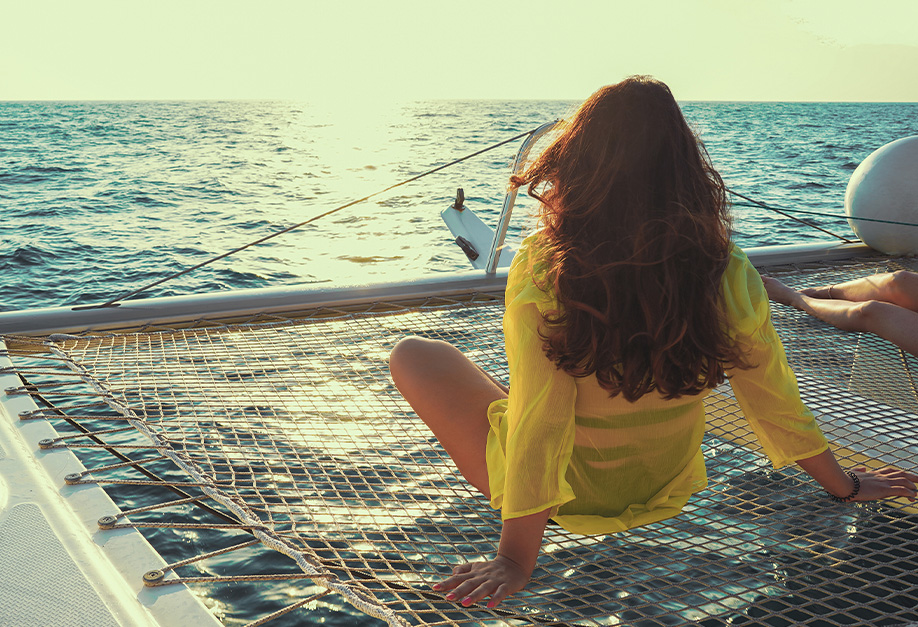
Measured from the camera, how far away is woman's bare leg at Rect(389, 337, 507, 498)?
1304 mm

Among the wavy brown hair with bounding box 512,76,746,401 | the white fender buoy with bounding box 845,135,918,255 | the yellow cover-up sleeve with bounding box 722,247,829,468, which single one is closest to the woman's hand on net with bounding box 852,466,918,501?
the yellow cover-up sleeve with bounding box 722,247,829,468

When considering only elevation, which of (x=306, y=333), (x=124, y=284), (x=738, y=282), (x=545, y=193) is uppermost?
(x=545, y=193)

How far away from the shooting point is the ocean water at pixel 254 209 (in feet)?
20.6

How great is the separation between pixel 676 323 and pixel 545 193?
0.27 meters

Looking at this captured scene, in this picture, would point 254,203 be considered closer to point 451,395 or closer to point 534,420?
point 451,395

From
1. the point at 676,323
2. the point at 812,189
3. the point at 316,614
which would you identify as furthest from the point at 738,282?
the point at 812,189

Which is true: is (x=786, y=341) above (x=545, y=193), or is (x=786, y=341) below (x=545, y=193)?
below

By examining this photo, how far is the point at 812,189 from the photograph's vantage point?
12320mm

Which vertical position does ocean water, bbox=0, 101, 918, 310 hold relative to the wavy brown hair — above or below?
below

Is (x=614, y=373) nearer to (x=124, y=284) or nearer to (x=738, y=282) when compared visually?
(x=738, y=282)

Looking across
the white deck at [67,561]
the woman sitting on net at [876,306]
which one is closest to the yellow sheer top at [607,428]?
the white deck at [67,561]

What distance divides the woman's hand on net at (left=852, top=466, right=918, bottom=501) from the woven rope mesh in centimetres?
9

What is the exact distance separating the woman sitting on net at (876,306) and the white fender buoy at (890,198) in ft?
3.67

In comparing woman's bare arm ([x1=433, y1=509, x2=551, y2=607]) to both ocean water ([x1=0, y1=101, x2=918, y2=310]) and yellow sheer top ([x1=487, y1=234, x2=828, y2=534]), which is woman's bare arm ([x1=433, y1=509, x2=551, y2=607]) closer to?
yellow sheer top ([x1=487, y1=234, x2=828, y2=534])
